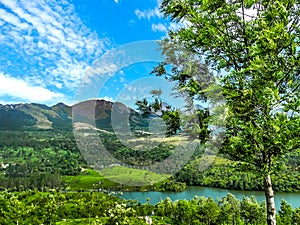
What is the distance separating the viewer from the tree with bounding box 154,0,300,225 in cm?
413

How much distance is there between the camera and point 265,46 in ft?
13.5

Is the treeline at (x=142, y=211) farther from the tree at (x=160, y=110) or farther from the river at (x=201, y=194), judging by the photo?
the tree at (x=160, y=110)

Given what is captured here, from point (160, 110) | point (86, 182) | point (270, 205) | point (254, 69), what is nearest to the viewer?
point (254, 69)

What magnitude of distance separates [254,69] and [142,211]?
57512mm

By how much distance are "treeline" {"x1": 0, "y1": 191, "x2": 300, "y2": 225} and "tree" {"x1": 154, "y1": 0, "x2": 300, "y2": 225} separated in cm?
2839

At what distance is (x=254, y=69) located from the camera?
13.4 ft

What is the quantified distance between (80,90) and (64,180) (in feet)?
336

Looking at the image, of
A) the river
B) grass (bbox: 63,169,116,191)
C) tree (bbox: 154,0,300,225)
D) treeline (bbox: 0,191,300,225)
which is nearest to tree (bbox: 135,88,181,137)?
tree (bbox: 154,0,300,225)

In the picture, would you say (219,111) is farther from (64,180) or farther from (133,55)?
(64,180)

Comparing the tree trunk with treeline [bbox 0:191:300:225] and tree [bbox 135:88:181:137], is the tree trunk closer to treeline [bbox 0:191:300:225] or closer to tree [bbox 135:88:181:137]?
tree [bbox 135:88:181:137]

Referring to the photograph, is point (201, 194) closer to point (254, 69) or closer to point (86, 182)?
point (86, 182)

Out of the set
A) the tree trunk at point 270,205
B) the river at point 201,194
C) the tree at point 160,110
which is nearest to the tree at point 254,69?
the tree trunk at point 270,205

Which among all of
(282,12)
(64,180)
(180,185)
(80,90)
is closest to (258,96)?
(282,12)

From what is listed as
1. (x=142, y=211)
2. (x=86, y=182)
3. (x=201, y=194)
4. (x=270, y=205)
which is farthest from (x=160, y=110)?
(x=86, y=182)
